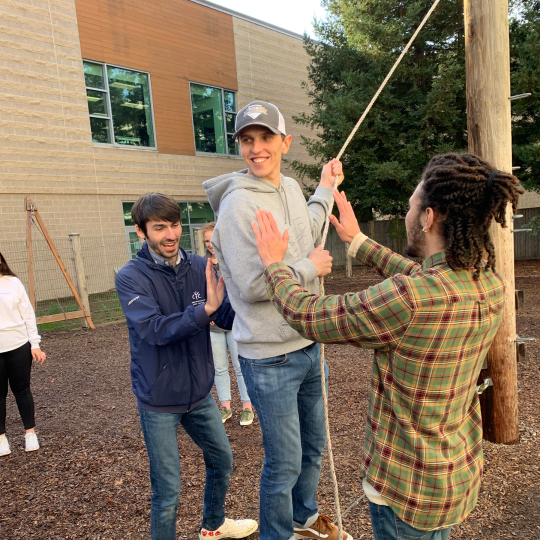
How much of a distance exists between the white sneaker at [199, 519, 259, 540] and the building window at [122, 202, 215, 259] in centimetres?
1101

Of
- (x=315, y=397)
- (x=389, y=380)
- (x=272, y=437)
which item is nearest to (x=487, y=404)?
(x=315, y=397)

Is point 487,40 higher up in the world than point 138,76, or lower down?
lower down

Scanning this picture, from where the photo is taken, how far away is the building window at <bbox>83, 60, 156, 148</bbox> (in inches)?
504

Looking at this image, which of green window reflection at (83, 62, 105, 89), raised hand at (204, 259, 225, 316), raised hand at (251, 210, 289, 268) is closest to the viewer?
raised hand at (251, 210, 289, 268)

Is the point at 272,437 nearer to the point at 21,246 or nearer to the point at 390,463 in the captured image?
the point at 390,463

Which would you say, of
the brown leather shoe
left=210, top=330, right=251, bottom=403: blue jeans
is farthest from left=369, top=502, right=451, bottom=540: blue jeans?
left=210, top=330, right=251, bottom=403: blue jeans

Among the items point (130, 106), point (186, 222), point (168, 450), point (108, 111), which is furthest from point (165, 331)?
point (186, 222)

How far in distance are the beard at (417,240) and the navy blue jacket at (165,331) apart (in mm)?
1016

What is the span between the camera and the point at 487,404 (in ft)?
11.8

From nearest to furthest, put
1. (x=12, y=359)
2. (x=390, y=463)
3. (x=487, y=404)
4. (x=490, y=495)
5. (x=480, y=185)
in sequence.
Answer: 1. (x=480, y=185)
2. (x=390, y=463)
3. (x=490, y=495)
4. (x=487, y=404)
5. (x=12, y=359)

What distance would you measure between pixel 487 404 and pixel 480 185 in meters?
2.81

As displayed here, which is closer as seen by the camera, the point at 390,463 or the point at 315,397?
the point at 390,463

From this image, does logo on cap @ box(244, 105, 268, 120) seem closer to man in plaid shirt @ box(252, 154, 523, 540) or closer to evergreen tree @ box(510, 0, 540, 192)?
man in plaid shirt @ box(252, 154, 523, 540)

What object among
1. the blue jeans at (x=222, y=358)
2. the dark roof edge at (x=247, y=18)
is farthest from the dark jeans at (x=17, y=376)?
the dark roof edge at (x=247, y=18)
